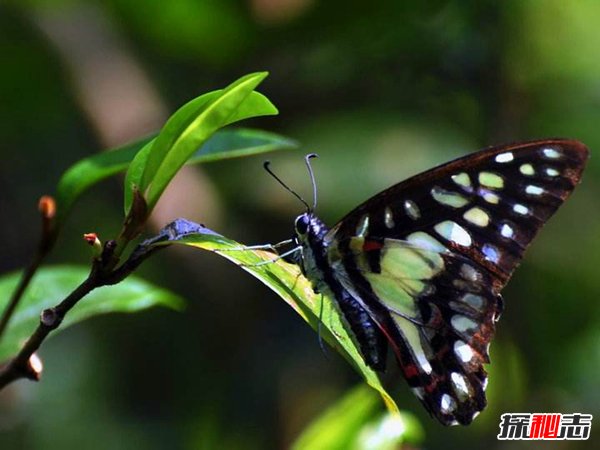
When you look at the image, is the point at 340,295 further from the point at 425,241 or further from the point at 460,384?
the point at 460,384

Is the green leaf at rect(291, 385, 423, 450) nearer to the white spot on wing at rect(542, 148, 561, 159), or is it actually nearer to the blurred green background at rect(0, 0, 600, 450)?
the white spot on wing at rect(542, 148, 561, 159)

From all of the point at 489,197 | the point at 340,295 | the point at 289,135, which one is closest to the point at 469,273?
the point at 489,197

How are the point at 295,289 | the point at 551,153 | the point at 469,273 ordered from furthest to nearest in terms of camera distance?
the point at 469,273 → the point at 551,153 → the point at 295,289

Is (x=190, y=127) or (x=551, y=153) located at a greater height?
(x=190, y=127)

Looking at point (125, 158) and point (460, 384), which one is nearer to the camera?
point (125, 158)

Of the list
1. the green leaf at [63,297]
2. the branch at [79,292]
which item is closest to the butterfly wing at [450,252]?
the green leaf at [63,297]

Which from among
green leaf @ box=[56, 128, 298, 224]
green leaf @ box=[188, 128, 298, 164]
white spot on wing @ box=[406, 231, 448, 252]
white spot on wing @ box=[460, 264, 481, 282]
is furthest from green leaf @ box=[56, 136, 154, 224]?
white spot on wing @ box=[460, 264, 481, 282]
